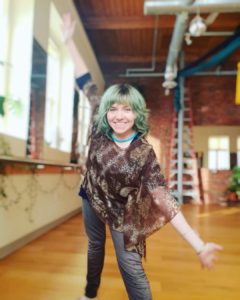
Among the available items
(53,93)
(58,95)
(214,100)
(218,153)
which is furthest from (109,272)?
(214,100)

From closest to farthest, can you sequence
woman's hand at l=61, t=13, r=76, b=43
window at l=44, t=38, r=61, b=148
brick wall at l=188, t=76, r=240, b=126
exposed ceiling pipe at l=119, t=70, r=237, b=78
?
1. woman's hand at l=61, t=13, r=76, b=43
2. window at l=44, t=38, r=61, b=148
3. exposed ceiling pipe at l=119, t=70, r=237, b=78
4. brick wall at l=188, t=76, r=240, b=126

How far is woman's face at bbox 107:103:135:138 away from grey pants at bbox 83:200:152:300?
1.44 ft

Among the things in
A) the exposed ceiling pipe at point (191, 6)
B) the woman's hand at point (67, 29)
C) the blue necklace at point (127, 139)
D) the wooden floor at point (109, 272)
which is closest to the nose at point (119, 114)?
the blue necklace at point (127, 139)

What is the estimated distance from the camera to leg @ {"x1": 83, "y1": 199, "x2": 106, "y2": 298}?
1471mm

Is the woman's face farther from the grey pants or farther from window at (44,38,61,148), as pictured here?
window at (44,38,61,148)

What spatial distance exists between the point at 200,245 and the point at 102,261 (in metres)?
0.74

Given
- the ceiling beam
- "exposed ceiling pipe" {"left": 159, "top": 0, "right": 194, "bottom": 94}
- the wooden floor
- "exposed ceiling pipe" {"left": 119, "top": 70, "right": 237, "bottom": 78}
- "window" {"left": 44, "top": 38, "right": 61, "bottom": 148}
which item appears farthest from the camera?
"exposed ceiling pipe" {"left": 119, "top": 70, "right": 237, "bottom": 78}

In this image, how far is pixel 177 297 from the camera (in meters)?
1.86

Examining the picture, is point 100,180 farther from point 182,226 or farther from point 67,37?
point 67,37

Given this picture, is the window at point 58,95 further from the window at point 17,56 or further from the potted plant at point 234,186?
the potted plant at point 234,186

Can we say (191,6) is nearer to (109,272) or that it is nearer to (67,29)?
(67,29)

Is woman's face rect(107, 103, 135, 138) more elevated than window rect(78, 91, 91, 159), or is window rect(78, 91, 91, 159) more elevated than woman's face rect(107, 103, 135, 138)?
window rect(78, 91, 91, 159)

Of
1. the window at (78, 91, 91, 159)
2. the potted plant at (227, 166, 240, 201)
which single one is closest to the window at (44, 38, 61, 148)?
the window at (78, 91, 91, 159)

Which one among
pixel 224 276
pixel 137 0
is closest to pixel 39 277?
pixel 224 276
